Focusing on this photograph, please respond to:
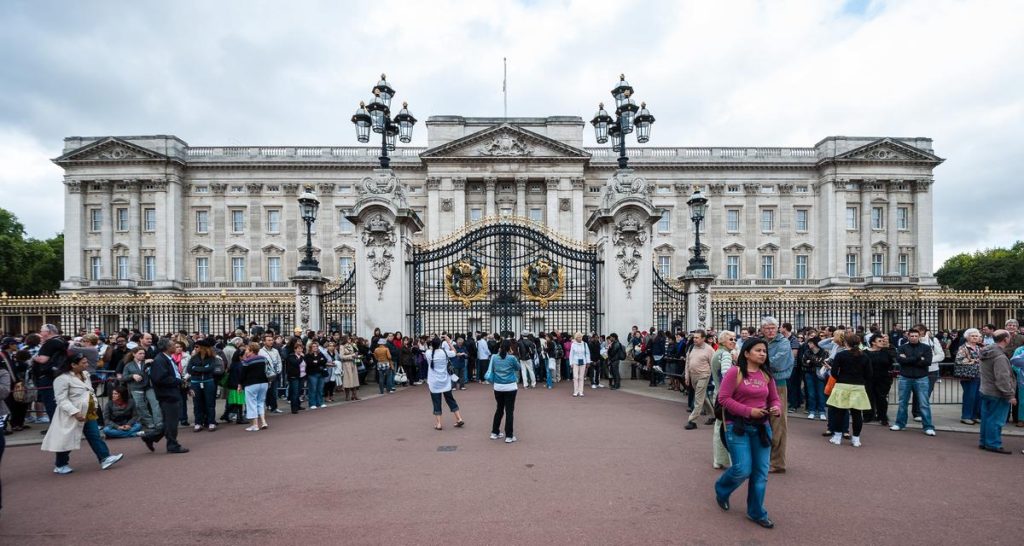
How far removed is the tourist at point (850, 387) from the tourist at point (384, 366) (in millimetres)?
9700

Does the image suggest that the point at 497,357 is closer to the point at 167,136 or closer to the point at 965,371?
the point at 965,371

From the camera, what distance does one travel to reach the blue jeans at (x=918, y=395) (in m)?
8.82

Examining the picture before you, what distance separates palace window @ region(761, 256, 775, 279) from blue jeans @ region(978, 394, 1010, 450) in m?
42.5

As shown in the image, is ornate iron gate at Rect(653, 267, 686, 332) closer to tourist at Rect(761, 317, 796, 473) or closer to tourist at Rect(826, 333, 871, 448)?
tourist at Rect(826, 333, 871, 448)

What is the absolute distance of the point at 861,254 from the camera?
153ft

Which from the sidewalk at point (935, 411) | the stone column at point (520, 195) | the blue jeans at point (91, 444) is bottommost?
the sidewalk at point (935, 411)

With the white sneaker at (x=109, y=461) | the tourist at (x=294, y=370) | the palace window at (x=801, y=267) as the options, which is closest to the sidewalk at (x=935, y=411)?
the tourist at (x=294, y=370)

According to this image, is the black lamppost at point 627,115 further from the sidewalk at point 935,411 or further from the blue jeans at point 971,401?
the blue jeans at point 971,401

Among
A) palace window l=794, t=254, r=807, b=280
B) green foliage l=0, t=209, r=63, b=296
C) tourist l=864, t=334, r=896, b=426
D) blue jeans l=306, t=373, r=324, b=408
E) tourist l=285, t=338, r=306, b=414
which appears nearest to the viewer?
tourist l=864, t=334, r=896, b=426

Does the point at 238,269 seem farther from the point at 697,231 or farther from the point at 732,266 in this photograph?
the point at 732,266

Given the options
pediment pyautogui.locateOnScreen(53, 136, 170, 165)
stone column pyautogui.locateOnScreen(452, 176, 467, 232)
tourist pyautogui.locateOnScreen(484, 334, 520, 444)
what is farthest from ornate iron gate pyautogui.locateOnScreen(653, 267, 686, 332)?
pediment pyautogui.locateOnScreen(53, 136, 170, 165)

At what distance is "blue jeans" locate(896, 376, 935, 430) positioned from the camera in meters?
8.82

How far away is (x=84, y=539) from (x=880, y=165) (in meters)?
56.3

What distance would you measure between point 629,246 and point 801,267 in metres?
39.4
